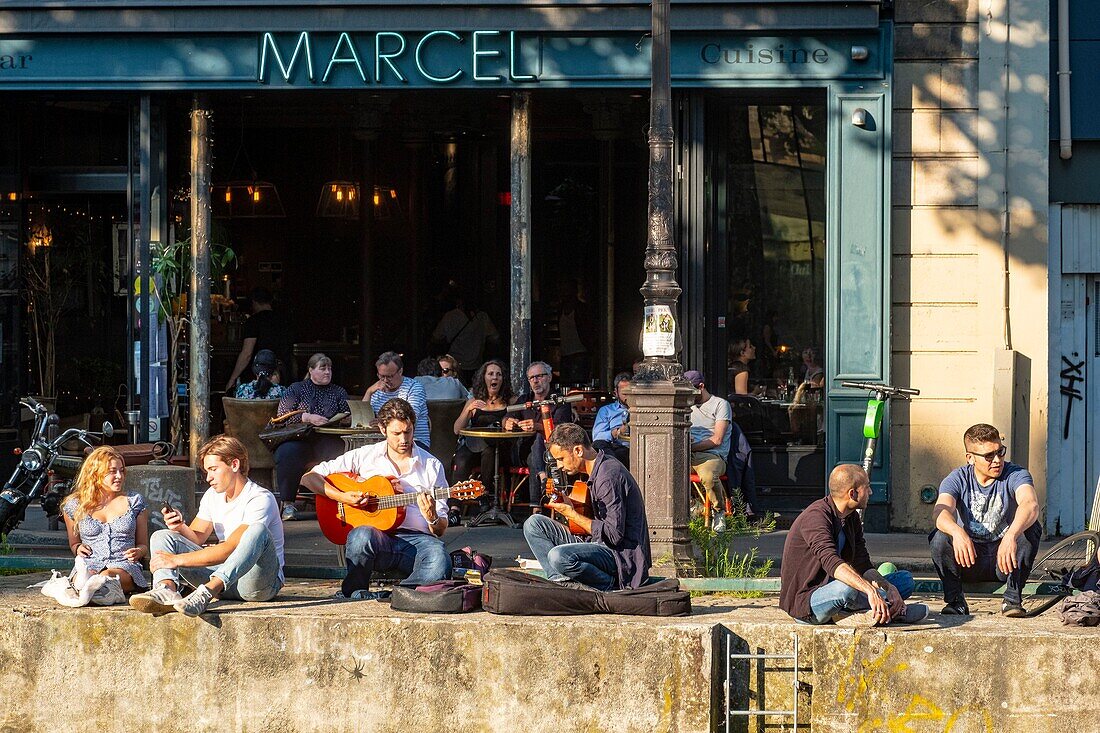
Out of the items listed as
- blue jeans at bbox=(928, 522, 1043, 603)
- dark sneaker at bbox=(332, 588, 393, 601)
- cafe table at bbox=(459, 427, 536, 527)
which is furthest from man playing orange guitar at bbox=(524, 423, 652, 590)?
cafe table at bbox=(459, 427, 536, 527)

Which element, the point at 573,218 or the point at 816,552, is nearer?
the point at 816,552

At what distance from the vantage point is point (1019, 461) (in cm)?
1175

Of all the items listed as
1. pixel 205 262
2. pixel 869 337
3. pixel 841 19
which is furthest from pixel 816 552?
pixel 205 262

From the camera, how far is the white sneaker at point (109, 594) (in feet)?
24.8

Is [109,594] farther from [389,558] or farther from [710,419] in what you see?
[710,419]

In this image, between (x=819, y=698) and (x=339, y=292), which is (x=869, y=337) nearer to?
(x=819, y=698)

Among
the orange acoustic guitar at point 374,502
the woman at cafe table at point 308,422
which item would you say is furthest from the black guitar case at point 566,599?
the woman at cafe table at point 308,422

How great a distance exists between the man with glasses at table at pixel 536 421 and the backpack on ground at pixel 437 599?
385 centimetres

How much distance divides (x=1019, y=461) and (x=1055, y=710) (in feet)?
16.6

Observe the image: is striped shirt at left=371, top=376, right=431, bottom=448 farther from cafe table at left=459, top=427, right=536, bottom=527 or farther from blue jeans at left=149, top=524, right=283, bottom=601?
blue jeans at left=149, top=524, right=283, bottom=601

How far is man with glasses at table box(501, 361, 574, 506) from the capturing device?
11.6 meters

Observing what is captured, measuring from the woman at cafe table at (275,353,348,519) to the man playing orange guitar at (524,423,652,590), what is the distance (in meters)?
4.58

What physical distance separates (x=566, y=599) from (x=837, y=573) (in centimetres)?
130

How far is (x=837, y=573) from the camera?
7195 mm
